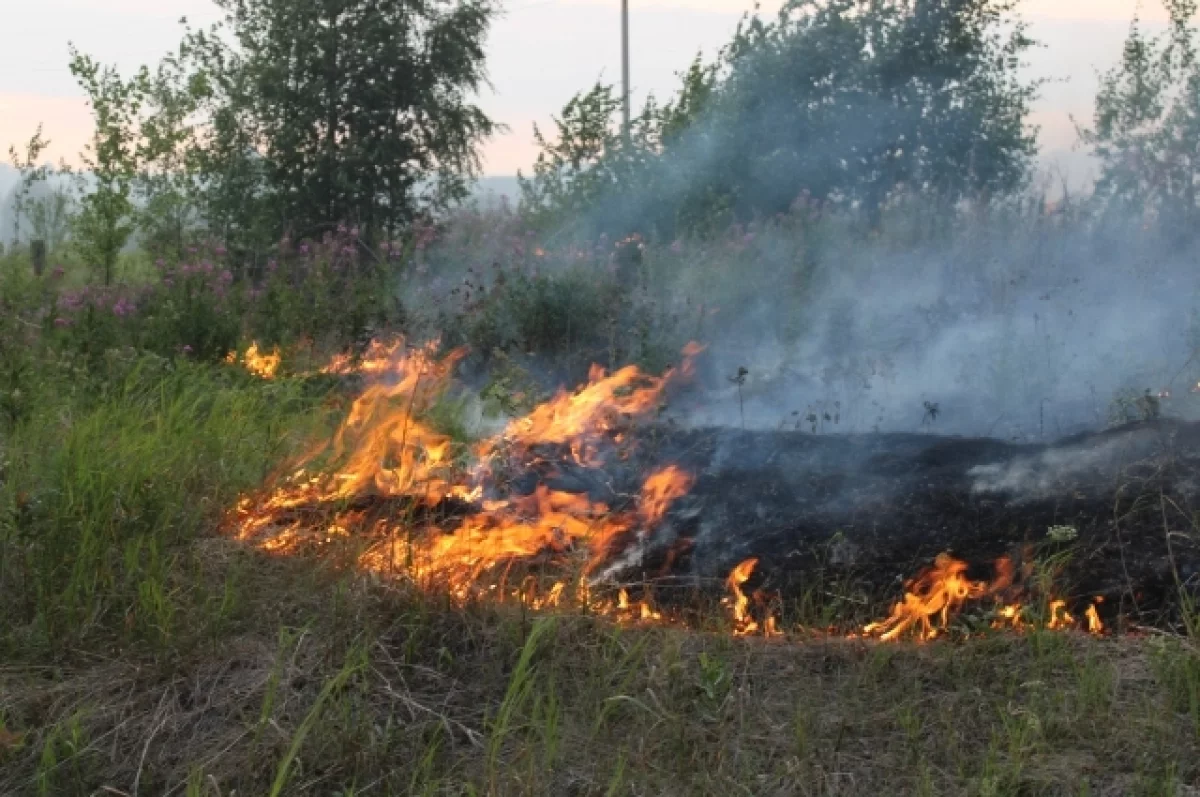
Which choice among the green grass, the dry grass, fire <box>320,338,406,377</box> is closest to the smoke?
fire <box>320,338,406,377</box>

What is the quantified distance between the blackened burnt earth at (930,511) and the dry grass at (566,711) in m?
0.42

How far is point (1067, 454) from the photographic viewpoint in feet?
13.7

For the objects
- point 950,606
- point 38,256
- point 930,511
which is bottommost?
point 950,606

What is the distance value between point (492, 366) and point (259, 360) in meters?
1.45

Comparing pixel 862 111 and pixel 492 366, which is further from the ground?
pixel 862 111

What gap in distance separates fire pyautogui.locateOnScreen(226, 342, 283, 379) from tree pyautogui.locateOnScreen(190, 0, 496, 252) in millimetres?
6182

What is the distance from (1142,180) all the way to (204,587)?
24.2 feet

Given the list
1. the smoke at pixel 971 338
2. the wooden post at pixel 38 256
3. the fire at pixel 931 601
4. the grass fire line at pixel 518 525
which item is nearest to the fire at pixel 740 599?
the grass fire line at pixel 518 525

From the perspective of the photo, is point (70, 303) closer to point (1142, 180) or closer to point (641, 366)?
point (641, 366)

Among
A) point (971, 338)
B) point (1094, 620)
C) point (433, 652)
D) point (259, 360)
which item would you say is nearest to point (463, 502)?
point (433, 652)

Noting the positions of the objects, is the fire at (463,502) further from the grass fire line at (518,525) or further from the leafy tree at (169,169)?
the leafy tree at (169,169)

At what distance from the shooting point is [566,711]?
2986mm

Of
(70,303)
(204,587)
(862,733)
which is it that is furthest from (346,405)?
(862,733)

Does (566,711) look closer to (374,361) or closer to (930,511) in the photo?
(930,511)
